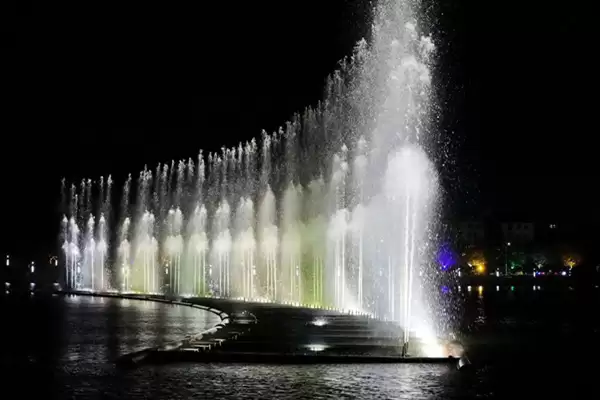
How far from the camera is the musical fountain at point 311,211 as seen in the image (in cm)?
2794

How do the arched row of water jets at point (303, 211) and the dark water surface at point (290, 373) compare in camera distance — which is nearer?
the dark water surface at point (290, 373)

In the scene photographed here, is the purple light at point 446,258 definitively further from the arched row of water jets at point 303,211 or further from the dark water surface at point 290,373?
the dark water surface at point 290,373

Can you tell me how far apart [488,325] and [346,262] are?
13314 millimetres

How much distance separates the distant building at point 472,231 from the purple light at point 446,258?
16.9 meters

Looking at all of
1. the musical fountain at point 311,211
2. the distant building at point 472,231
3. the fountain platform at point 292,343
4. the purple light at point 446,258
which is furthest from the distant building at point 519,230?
the fountain platform at point 292,343

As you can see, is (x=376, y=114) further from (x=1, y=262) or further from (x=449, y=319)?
(x=1, y=262)

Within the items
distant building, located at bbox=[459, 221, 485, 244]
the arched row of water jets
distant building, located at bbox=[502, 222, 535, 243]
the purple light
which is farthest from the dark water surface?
distant building, located at bbox=[502, 222, 535, 243]

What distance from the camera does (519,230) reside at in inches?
5556

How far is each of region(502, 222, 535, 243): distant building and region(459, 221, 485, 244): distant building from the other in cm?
933

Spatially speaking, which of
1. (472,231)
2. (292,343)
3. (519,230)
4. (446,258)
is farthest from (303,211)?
(519,230)

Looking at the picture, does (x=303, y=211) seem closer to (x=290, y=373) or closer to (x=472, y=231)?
(x=290, y=373)

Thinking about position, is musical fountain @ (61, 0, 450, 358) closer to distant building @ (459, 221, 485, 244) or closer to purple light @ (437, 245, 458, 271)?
purple light @ (437, 245, 458, 271)

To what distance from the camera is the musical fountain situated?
27938mm

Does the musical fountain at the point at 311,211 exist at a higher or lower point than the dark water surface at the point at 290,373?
higher
